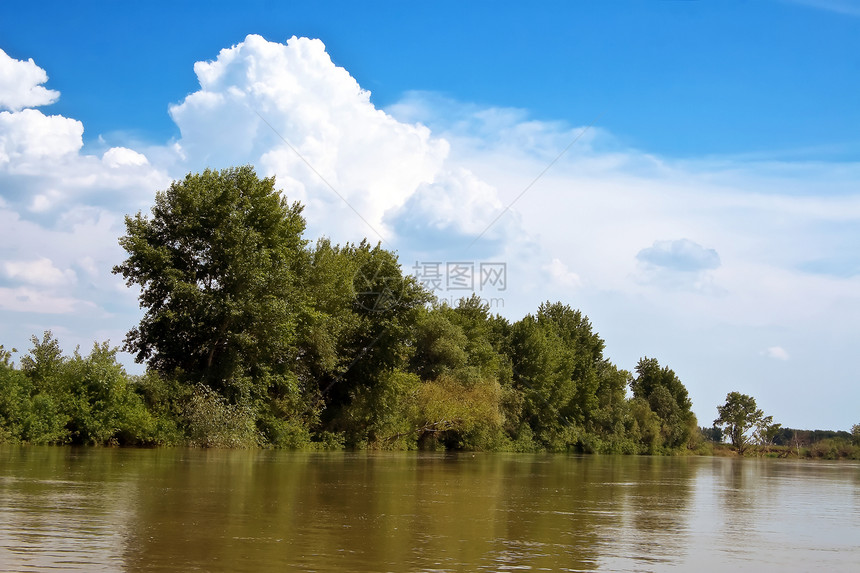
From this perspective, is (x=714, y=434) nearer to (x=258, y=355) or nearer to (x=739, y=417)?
(x=739, y=417)

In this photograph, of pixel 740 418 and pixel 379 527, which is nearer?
pixel 379 527

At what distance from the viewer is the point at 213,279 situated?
1645 inches

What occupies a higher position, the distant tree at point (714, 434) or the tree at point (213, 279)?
the tree at point (213, 279)

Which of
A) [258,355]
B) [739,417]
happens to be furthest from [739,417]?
[258,355]

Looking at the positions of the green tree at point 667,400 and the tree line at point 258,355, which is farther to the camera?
the green tree at point 667,400

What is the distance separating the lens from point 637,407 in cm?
11338

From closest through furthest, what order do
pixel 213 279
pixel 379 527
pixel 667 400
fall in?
pixel 379 527 → pixel 213 279 → pixel 667 400

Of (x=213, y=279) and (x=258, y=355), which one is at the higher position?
(x=213, y=279)

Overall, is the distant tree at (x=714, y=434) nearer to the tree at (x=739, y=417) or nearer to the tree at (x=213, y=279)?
the tree at (x=739, y=417)

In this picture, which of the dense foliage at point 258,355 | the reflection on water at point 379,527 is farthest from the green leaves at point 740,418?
the reflection on water at point 379,527

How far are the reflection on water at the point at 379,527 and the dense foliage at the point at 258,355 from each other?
56.8 feet

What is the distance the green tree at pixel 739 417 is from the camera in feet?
445

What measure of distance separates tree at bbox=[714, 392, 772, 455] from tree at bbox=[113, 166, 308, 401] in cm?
11418

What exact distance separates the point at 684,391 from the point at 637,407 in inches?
778
